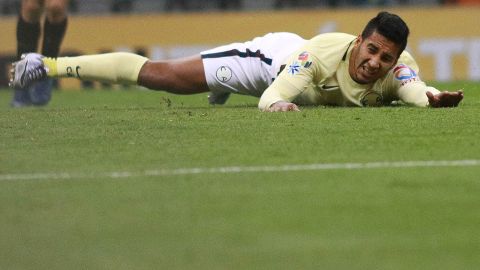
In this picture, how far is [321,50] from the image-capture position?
8.05 metres

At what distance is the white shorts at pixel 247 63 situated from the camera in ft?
28.1

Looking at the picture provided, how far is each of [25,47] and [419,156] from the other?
23.7ft

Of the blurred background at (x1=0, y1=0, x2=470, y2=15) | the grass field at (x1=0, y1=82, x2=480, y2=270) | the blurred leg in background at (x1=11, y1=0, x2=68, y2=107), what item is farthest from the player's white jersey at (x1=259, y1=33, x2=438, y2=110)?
the blurred background at (x1=0, y1=0, x2=470, y2=15)

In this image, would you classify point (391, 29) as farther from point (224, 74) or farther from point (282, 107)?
point (224, 74)

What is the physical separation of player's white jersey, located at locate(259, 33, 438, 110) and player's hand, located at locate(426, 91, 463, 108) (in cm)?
9

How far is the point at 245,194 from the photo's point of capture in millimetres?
4652

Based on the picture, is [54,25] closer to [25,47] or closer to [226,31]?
[25,47]

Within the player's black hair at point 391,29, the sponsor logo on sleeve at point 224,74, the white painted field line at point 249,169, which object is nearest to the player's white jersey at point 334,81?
the player's black hair at point 391,29

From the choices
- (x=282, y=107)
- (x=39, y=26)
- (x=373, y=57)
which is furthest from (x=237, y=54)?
(x=39, y=26)

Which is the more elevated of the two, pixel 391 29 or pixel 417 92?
pixel 391 29

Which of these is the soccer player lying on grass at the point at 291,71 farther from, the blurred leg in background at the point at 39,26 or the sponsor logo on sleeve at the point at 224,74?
the blurred leg in background at the point at 39,26

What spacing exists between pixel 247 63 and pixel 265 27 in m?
8.68

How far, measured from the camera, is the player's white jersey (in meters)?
7.80

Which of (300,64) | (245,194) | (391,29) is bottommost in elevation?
(300,64)
